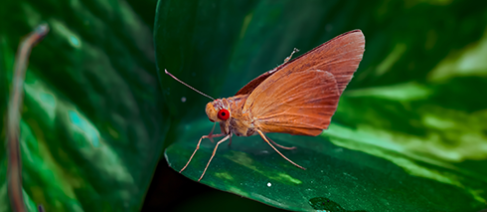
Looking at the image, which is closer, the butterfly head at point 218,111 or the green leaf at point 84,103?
the green leaf at point 84,103

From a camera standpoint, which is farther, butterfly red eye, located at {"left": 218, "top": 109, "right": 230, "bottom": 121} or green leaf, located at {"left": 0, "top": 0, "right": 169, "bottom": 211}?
butterfly red eye, located at {"left": 218, "top": 109, "right": 230, "bottom": 121}

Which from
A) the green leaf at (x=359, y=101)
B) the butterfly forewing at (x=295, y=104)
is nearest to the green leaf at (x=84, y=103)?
the green leaf at (x=359, y=101)

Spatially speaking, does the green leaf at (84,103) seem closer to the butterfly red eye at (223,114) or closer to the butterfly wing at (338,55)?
the butterfly red eye at (223,114)

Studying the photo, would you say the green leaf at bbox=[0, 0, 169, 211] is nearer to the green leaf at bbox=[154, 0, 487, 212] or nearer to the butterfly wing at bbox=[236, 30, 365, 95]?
the green leaf at bbox=[154, 0, 487, 212]

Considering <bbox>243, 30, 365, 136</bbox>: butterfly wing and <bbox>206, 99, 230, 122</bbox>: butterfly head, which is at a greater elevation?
<bbox>243, 30, 365, 136</bbox>: butterfly wing

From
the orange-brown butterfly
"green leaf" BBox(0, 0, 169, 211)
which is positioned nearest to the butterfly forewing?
the orange-brown butterfly

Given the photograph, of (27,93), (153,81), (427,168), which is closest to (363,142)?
(427,168)
